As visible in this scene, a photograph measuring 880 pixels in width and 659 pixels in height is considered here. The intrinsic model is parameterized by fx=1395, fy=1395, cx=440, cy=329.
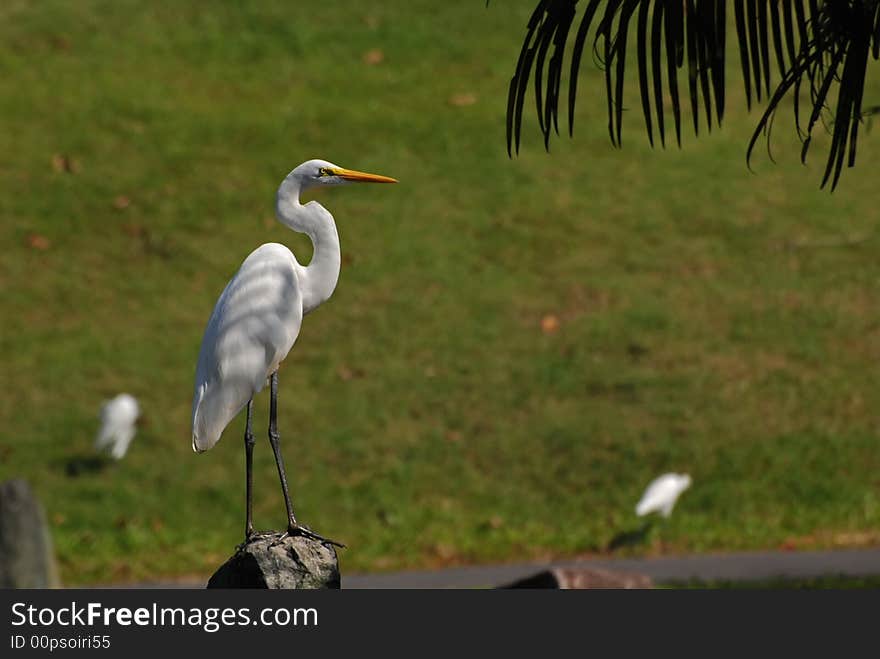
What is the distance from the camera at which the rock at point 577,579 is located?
725cm

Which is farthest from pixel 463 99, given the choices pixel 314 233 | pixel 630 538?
pixel 314 233

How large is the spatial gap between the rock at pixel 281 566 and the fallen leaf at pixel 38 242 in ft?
29.2

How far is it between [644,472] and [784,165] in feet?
19.5

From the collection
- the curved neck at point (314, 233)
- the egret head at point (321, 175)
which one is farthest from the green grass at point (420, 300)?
the egret head at point (321, 175)

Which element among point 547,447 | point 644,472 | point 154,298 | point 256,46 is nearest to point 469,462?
point 547,447

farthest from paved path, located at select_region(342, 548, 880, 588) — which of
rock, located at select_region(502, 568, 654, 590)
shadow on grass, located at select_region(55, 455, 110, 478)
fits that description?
shadow on grass, located at select_region(55, 455, 110, 478)

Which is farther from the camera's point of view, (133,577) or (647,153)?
(647,153)

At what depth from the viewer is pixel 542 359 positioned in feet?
40.1

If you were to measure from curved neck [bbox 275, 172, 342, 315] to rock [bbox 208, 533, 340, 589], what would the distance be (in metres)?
0.95

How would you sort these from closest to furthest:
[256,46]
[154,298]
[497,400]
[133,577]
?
[133,577], [497,400], [154,298], [256,46]

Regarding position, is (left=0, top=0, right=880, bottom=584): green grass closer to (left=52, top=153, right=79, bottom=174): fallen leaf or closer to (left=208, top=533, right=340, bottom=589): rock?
(left=52, top=153, right=79, bottom=174): fallen leaf

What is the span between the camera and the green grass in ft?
34.4

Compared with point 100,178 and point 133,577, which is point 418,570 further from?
point 100,178

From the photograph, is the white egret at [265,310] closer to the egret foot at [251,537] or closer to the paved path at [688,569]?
the egret foot at [251,537]
